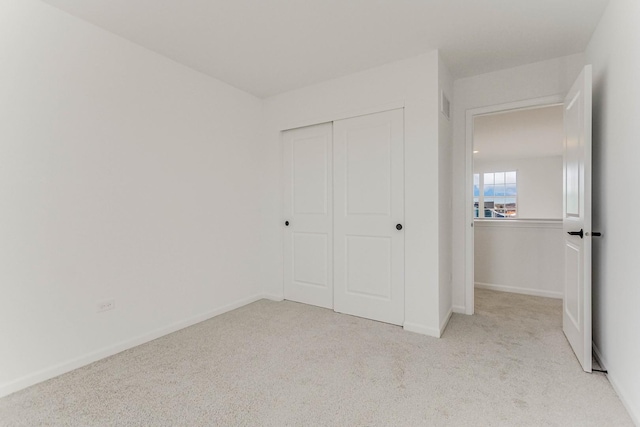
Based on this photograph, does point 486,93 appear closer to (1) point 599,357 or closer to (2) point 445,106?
(2) point 445,106

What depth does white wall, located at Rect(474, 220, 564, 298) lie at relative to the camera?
3.86 metres

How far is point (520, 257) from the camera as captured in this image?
405cm

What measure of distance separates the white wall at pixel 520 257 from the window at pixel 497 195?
15.5ft

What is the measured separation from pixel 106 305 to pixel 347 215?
218cm

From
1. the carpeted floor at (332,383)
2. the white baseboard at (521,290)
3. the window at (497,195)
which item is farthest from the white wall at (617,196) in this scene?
the window at (497,195)

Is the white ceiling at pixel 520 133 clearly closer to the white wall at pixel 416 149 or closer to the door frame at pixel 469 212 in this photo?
the door frame at pixel 469 212

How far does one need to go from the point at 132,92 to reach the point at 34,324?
1.79 metres

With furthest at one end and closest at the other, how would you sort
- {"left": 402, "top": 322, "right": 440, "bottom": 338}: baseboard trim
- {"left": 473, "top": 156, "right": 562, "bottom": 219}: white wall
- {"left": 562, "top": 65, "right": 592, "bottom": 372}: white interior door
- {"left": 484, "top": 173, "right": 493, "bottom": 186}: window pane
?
{"left": 484, "top": 173, "right": 493, "bottom": 186}: window pane, {"left": 473, "top": 156, "right": 562, "bottom": 219}: white wall, {"left": 402, "top": 322, "right": 440, "bottom": 338}: baseboard trim, {"left": 562, "top": 65, "right": 592, "bottom": 372}: white interior door

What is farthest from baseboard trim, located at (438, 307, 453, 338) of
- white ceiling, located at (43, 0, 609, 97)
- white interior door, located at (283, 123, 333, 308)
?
white ceiling, located at (43, 0, 609, 97)

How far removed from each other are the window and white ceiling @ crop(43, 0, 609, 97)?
6352 millimetres

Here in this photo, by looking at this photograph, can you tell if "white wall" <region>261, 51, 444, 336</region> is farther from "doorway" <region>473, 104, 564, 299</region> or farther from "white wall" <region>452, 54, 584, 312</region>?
"doorway" <region>473, 104, 564, 299</region>

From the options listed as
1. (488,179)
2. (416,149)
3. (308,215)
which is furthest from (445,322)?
(488,179)

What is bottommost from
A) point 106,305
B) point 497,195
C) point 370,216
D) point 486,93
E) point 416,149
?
point 106,305

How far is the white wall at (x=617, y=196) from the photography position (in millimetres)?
1667
